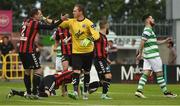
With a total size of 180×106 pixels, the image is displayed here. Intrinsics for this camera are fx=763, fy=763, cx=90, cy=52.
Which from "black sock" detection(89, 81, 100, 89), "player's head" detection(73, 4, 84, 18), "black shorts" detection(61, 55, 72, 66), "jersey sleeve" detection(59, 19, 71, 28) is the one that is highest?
"player's head" detection(73, 4, 84, 18)

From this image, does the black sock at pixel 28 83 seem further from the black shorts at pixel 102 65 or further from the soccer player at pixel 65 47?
the black shorts at pixel 102 65

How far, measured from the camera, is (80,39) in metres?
18.0

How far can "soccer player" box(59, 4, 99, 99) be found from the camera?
18.0m

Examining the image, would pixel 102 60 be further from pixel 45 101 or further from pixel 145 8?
pixel 145 8

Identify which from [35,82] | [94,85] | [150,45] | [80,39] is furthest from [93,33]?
[94,85]

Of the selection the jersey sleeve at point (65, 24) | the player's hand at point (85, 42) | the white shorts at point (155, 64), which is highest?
the jersey sleeve at point (65, 24)

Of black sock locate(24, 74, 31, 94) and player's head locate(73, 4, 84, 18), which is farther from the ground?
player's head locate(73, 4, 84, 18)

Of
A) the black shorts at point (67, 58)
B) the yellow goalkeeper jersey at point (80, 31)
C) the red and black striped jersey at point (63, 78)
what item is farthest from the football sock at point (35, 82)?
the black shorts at point (67, 58)

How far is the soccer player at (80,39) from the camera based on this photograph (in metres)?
18.0

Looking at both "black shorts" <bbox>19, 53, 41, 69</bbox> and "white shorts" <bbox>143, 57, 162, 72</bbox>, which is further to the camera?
"white shorts" <bbox>143, 57, 162, 72</bbox>

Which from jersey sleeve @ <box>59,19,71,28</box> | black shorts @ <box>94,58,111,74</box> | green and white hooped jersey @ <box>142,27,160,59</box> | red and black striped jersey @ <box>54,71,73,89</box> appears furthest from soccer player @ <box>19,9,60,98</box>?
green and white hooped jersey @ <box>142,27,160,59</box>

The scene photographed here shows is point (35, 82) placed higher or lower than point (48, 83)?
higher

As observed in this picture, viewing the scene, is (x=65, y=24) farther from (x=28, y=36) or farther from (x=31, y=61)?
(x=31, y=61)

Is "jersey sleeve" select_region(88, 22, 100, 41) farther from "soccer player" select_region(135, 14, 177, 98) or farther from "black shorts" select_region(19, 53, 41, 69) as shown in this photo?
"soccer player" select_region(135, 14, 177, 98)
